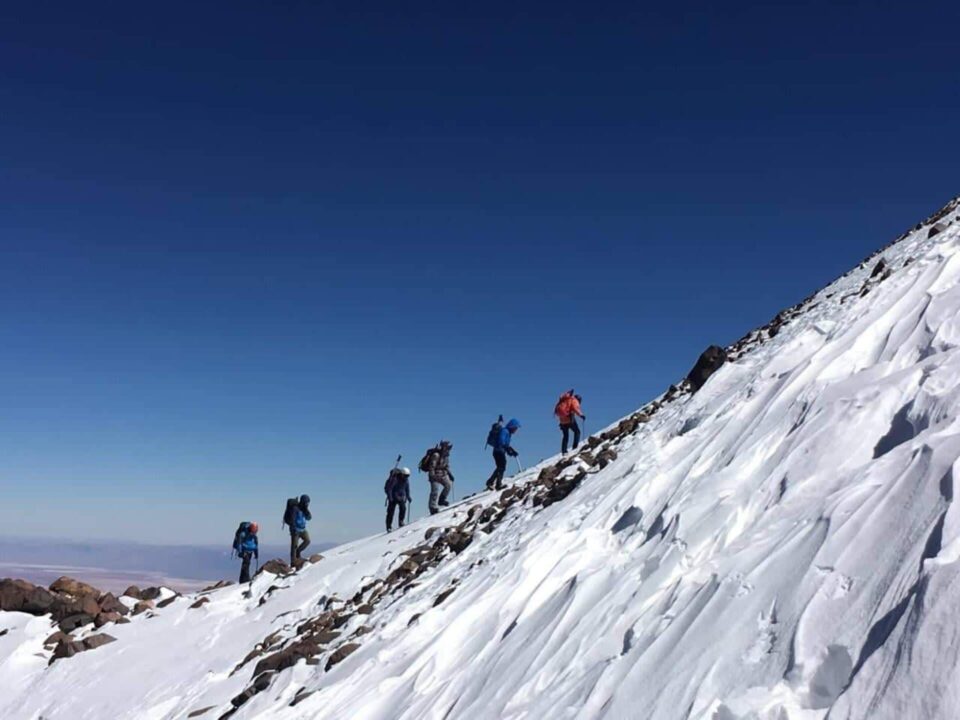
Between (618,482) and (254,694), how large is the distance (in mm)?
7298

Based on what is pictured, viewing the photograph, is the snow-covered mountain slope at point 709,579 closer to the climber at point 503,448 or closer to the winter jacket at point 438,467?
the climber at point 503,448

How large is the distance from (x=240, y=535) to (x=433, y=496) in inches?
283

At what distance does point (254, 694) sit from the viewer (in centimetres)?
1166

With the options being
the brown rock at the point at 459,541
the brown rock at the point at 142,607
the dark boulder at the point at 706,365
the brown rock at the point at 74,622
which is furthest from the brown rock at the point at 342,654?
the brown rock at the point at 74,622

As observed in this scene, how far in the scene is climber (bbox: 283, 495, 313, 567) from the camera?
74.1 feet

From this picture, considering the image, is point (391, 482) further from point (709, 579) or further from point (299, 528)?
point (709, 579)

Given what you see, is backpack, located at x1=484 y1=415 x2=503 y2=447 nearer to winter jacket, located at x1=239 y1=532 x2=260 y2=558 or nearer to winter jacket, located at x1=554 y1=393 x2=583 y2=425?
winter jacket, located at x1=554 y1=393 x2=583 y2=425

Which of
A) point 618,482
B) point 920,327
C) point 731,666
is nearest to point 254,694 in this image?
point 618,482

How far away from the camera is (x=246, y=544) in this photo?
912 inches

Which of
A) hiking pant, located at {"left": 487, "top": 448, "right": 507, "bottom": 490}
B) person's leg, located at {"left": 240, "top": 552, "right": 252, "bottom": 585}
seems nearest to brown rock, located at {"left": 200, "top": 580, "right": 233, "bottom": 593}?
person's leg, located at {"left": 240, "top": 552, "right": 252, "bottom": 585}

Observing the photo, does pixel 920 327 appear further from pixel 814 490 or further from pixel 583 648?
pixel 583 648

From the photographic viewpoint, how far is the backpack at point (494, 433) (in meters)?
19.9

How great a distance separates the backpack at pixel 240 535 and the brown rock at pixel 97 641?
5.03 metres

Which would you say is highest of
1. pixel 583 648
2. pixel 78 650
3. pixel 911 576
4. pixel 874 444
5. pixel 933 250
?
pixel 933 250
